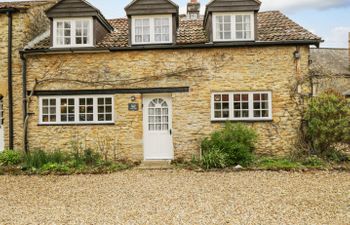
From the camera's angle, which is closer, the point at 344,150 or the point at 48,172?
the point at 48,172

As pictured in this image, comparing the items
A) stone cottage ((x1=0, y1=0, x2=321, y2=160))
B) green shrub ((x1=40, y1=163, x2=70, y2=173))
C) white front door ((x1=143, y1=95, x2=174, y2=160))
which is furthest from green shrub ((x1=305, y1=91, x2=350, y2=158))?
green shrub ((x1=40, y1=163, x2=70, y2=173))

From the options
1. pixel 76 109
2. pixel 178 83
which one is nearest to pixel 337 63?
pixel 178 83

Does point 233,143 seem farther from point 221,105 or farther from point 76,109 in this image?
point 76,109

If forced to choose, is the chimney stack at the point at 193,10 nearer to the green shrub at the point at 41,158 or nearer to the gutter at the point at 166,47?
the gutter at the point at 166,47

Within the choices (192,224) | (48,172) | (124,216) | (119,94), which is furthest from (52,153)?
(192,224)

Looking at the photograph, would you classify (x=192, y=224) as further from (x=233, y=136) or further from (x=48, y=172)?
(x=48, y=172)

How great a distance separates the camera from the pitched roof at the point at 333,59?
29.1 meters

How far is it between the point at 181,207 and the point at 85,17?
8833 millimetres

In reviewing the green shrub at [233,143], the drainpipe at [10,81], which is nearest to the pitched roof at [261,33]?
the drainpipe at [10,81]

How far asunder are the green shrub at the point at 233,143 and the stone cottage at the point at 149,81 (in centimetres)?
66

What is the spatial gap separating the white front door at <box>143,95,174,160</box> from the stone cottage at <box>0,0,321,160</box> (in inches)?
1.5

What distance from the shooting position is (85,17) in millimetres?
12047

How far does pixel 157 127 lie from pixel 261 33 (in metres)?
5.54

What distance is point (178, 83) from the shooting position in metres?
11.8
